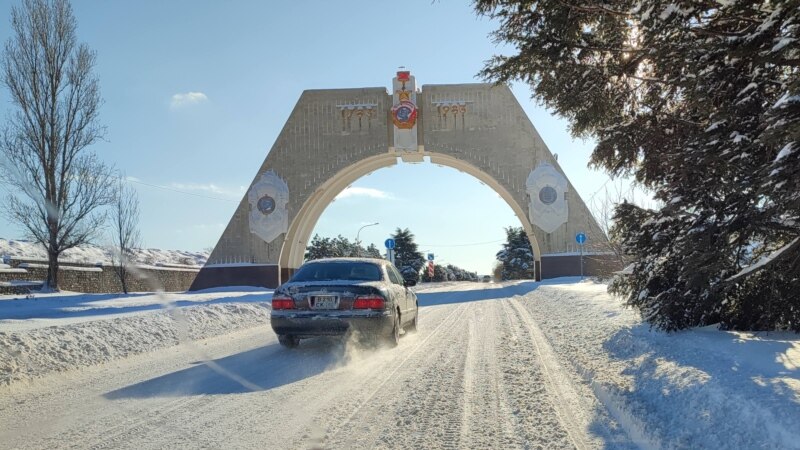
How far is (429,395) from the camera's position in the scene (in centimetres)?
608

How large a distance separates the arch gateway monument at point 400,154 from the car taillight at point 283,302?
3082cm

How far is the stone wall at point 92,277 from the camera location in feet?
79.2

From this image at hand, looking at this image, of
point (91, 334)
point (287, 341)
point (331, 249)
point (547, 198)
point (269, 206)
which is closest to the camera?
point (287, 341)

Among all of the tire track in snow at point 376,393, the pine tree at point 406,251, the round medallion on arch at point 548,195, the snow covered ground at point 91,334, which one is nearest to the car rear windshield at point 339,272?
the tire track in snow at point 376,393

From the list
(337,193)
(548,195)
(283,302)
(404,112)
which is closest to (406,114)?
(404,112)

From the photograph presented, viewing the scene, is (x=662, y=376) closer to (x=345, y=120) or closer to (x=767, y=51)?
(x=767, y=51)

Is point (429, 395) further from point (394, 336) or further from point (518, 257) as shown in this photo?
point (518, 257)

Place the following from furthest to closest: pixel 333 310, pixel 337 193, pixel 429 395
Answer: pixel 337 193
pixel 333 310
pixel 429 395

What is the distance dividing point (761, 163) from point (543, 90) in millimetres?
2872

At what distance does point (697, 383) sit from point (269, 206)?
120 ft

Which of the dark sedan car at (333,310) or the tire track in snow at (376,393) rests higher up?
the dark sedan car at (333,310)

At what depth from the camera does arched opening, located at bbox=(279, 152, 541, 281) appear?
132 ft

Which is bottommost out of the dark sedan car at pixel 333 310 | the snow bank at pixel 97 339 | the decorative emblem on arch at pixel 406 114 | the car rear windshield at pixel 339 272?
the snow bank at pixel 97 339

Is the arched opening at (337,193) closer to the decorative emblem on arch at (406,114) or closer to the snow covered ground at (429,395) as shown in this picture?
the decorative emblem on arch at (406,114)
